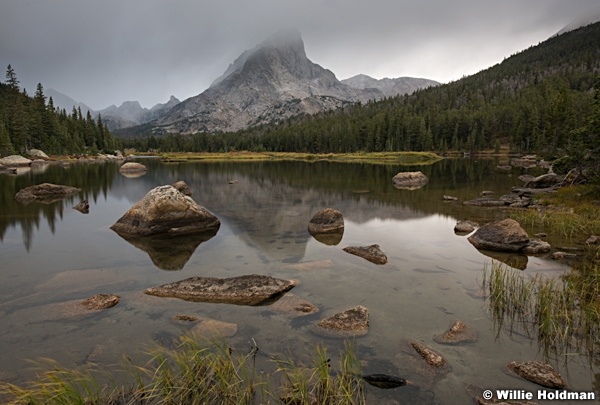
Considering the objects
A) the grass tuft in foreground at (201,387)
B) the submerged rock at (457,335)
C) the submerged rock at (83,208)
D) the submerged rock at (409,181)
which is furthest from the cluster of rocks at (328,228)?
the submerged rock at (409,181)

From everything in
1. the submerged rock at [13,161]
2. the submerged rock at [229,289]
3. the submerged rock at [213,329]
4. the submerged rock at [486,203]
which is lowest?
the submerged rock at [213,329]

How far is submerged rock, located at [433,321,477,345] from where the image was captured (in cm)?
1005

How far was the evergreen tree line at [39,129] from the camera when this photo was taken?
110125mm

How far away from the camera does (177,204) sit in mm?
24109

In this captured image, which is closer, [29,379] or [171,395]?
[171,395]

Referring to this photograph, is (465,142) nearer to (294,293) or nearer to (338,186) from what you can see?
(338,186)

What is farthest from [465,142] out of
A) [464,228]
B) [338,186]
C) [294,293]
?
[294,293]

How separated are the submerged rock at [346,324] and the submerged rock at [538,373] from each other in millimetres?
3953

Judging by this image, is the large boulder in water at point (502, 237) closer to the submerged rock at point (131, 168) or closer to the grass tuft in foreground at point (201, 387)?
the grass tuft in foreground at point (201, 387)

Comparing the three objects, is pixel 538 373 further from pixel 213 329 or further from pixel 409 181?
pixel 409 181

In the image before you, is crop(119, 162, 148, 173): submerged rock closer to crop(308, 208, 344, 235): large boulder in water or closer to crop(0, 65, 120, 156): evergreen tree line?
crop(0, 65, 120, 156): evergreen tree line

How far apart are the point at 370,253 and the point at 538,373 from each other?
33.9 feet

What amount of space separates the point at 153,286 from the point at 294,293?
6060 millimetres

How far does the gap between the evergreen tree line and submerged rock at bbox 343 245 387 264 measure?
119 metres
